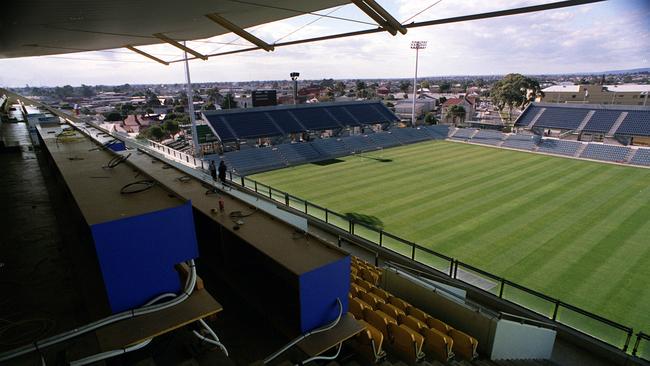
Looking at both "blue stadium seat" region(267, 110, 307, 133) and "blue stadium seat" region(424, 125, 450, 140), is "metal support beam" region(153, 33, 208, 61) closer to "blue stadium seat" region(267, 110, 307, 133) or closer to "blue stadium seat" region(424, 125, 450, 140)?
"blue stadium seat" region(267, 110, 307, 133)

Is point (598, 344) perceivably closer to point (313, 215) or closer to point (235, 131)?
point (313, 215)

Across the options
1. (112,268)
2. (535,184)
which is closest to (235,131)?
(535,184)

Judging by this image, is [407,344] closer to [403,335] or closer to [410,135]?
[403,335]

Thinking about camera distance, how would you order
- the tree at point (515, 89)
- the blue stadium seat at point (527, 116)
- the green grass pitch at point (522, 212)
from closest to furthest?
the green grass pitch at point (522, 212), the blue stadium seat at point (527, 116), the tree at point (515, 89)

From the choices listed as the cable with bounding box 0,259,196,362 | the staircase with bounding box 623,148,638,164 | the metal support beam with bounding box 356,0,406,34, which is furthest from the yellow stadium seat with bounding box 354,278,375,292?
the staircase with bounding box 623,148,638,164

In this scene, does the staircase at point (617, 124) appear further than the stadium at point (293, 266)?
Yes

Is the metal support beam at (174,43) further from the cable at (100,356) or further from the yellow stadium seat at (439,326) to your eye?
the yellow stadium seat at (439,326)

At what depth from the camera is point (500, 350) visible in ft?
20.0

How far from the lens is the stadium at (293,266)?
3.33 m

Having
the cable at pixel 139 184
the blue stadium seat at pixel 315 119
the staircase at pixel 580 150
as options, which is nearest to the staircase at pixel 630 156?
the staircase at pixel 580 150

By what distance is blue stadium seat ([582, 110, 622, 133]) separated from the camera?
1371 inches

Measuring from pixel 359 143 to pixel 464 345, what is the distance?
29148mm

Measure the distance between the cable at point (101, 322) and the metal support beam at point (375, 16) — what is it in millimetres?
6814

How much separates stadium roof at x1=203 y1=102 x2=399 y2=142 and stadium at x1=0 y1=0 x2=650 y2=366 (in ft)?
37.0
